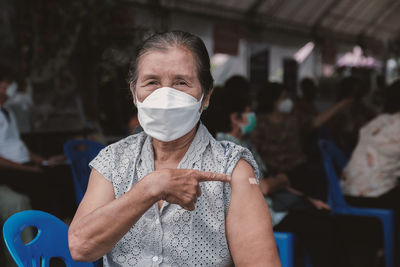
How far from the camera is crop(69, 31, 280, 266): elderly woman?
47.5 inches

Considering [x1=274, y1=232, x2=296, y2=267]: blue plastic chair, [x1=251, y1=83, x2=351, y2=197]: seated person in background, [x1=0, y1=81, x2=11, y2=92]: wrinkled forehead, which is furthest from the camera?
[x1=251, y1=83, x2=351, y2=197]: seated person in background

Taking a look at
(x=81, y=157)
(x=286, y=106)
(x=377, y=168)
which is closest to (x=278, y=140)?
(x=286, y=106)

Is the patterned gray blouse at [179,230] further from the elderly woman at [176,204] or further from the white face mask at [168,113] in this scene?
the white face mask at [168,113]

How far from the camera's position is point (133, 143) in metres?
1.43

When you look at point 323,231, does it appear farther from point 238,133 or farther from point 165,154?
point 165,154

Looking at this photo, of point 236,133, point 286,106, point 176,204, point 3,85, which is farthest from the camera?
point 286,106

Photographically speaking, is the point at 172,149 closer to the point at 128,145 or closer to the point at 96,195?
the point at 128,145

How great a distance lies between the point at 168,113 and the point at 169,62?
161 millimetres

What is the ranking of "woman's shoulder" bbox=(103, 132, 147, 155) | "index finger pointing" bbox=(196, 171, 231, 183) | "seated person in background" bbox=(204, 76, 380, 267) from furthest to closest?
"seated person in background" bbox=(204, 76, 380, 267) → "woman's shoulder" bbox=(103, 132, 147, 155) → "index finger pointing" bbox=(196, 171, 231, 183)

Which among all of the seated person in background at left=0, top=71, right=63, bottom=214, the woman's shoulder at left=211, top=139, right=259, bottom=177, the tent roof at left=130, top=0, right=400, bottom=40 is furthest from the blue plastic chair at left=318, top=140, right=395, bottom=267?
the tent roof at left=130, top=0, right=400, bottom=40

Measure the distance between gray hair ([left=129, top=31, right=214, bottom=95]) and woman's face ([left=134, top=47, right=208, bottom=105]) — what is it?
0.02 metres

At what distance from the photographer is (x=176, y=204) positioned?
3.90 feet

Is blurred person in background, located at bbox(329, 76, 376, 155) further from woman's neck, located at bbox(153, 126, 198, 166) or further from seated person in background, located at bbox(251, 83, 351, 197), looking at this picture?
woman's neck, located at bbox(153, 126, 198, 166)

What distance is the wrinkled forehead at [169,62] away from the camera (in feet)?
4.09
